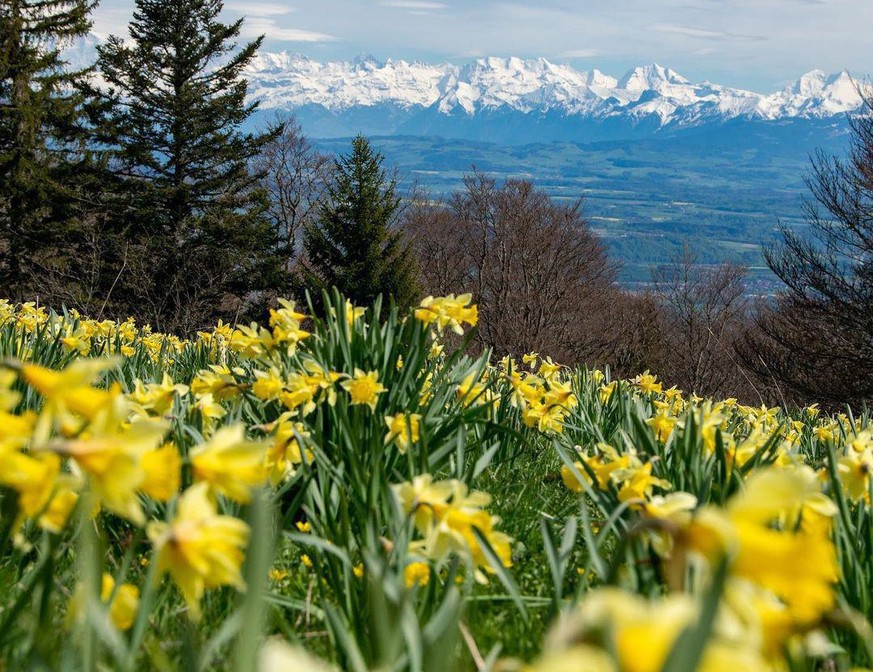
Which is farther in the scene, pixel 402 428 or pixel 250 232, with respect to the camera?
pixel 250 232

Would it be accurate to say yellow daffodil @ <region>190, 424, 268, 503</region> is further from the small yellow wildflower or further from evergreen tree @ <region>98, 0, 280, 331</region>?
evergreen tree @ <region>98, 0, 280, 331</region>

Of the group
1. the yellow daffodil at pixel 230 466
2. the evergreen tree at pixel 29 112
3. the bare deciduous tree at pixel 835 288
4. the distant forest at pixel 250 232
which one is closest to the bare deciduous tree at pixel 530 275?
the distant forest at pixel 250 232

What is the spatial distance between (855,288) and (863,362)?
6.69 feet

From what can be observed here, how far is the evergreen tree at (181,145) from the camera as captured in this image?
26141 mm

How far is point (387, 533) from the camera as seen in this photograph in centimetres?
194

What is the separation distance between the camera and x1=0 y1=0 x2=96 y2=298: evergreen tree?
21.8 m

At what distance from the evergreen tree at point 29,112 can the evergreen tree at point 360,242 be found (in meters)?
8.81

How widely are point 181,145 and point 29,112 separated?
19.8ft

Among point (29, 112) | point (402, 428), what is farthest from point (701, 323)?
point (402, 428)

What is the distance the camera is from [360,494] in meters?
1.89

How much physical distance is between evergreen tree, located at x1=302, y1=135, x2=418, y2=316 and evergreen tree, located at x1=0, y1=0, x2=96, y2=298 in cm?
881

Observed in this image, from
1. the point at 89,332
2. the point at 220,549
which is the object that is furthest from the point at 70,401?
the point at 89,332

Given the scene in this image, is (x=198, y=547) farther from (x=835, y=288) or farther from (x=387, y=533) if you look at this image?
(x=835, y=288)

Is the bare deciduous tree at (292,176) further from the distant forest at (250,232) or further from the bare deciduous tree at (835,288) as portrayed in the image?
the bare deciduous tree at (835,288)
